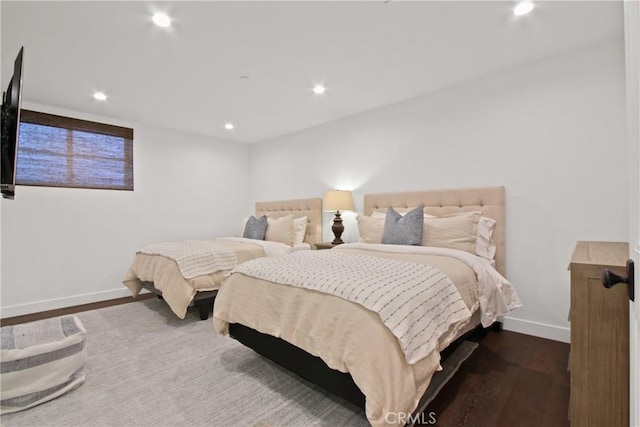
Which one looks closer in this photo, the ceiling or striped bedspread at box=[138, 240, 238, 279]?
the ceiling

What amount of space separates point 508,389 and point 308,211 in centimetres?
315

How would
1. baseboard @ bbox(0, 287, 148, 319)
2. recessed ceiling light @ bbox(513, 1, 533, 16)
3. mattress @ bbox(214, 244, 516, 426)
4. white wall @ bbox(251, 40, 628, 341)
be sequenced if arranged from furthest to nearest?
baseboard @ bbox(0, 287, 148, 319) → white wall @ bbox(251, 40, 628, 341) → recessed ceiling light @ bbox(513, 1, 533, 16) → mattress @ bbox(214, 244, 516, 426)

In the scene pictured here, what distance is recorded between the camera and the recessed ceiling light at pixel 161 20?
1.96 m

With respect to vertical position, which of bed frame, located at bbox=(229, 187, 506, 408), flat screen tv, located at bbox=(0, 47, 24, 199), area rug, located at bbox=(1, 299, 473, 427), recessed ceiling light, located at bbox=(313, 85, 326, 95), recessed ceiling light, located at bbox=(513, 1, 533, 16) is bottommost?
area rug, located at bbox=(1, 299, 473, 427)

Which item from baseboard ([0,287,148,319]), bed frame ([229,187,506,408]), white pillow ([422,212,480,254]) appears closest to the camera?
bed frame ([229,187,506,408])

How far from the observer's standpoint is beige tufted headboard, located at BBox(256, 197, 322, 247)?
14.2 feet

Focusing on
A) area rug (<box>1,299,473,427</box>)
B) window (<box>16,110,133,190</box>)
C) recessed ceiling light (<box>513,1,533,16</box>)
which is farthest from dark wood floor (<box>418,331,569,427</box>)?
window (<box>16,110,133,190</box>)

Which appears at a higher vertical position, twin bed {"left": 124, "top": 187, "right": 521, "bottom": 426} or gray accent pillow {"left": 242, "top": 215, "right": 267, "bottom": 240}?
gray accent pillow {"left": 242, "top": 215, "right": 267, "bottom": 240}

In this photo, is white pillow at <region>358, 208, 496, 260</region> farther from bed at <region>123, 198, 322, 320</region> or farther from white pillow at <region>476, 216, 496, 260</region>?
bed at <region>123, 198, 322, 320</region>

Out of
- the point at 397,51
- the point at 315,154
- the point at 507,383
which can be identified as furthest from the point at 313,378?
the point at 315,154

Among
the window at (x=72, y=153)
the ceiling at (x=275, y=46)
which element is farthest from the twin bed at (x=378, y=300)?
the window at (x=72, y=153)

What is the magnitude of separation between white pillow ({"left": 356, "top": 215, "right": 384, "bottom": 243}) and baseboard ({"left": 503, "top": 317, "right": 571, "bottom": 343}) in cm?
140

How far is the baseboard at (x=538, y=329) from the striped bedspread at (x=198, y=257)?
2806 millimetres

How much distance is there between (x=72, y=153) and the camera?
3705 mm
